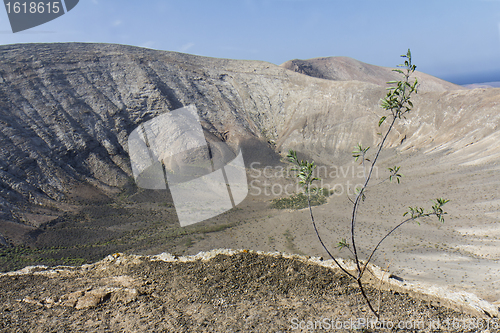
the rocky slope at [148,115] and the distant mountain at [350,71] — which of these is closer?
the rocky slope at [148,115]

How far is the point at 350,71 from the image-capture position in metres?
87.9

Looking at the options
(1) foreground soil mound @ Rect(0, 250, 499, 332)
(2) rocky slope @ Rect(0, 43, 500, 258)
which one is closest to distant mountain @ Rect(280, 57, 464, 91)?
(2) rocky slope @ Rect(0, 43, 500, 258)

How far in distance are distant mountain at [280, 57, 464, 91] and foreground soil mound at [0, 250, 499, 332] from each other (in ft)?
250

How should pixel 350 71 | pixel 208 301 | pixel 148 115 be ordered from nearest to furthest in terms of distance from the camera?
pixel 208 301, pixel 148 115, pixel 350 71

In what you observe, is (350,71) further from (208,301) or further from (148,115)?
(208,301)

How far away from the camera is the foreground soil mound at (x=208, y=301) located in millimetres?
8914

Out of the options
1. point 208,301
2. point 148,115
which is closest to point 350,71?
point 148,115

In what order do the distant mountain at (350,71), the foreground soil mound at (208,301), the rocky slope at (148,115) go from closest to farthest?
the foreground soil mound at (208,301), the rocky slope at (148,115), the distant mountain at (350,71)

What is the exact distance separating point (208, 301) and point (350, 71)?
89630mm

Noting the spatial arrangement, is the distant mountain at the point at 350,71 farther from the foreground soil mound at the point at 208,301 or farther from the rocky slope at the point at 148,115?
the foreground soil mound at the point at 208,301

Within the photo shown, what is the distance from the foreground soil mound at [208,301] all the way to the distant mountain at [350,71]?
250ft

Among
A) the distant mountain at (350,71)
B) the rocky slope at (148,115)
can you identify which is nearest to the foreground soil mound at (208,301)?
the rocky slope at (148,115)

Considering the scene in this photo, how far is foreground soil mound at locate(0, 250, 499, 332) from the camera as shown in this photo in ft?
29.2

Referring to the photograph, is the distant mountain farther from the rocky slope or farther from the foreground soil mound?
the foreground soil mound
